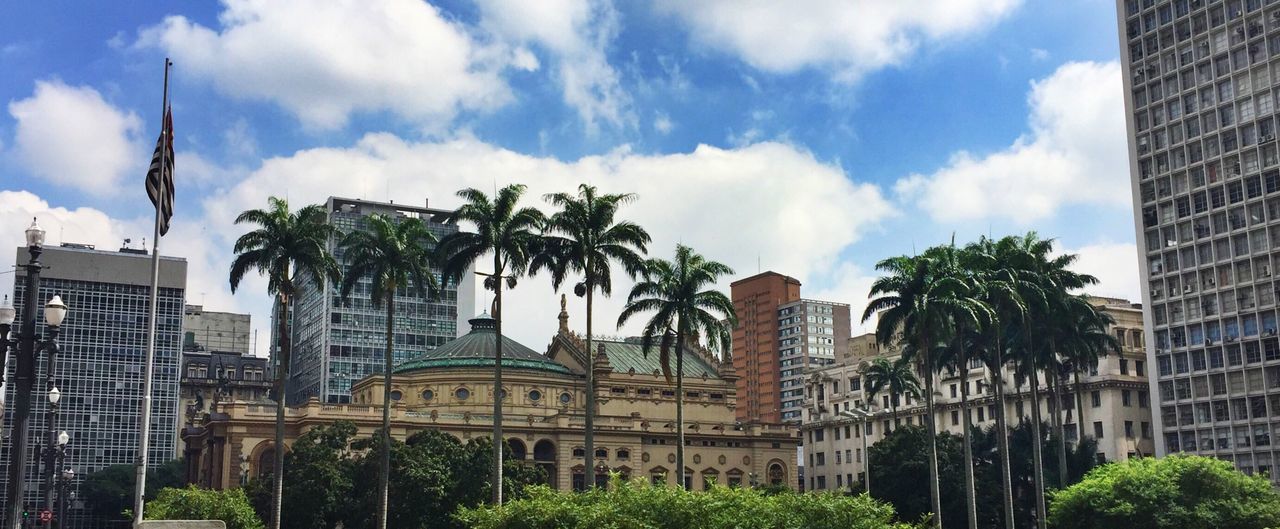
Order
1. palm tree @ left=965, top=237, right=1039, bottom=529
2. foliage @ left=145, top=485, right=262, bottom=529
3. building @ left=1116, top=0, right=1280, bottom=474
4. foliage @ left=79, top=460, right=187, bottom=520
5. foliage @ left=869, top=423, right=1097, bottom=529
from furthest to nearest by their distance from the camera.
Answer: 1. foliage @ left=79, top=460, right=187, bottom=520
2. building @ left=1116, top=0, right=1280, bottom=474
3. foliage @ left=869, top=423, right=1097, bottom=529
4. palm tree @ left=965, top=237, right=1039, bottom=529
5. foliage @ left=145, top=485, right=262, bottom=529

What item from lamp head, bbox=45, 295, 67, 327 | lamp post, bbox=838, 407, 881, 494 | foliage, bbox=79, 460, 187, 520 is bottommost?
foliage, bbox=79, 460, 187, 520

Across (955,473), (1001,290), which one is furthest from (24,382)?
(955,473)

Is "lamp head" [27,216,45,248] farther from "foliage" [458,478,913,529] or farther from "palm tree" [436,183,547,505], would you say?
"palm tree" [436,183,547,505]

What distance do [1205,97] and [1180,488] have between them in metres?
48.7

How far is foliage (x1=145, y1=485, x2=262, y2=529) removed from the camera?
70750 mm

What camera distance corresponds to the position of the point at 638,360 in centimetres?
13962

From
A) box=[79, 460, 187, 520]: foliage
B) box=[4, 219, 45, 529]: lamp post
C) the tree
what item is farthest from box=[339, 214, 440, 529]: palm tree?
box=[79, 460, 187, 520]: foliage

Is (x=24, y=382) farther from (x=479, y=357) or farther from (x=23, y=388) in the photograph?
(x=479, y=357)

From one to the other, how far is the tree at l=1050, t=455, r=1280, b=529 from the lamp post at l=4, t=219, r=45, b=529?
6290 centimetres

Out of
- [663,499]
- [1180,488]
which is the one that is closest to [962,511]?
[1180,488]

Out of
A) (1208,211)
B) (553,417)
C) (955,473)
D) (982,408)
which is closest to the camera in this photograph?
(955,473)

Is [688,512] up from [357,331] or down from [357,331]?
down

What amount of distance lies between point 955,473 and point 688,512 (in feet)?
203

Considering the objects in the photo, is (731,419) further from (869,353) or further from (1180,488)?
(1180,488)
